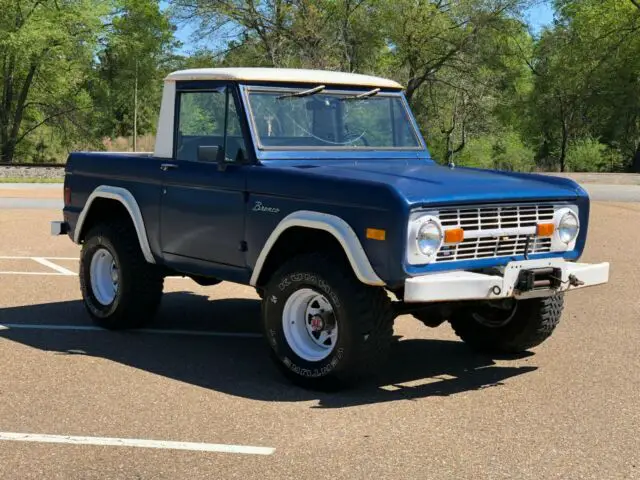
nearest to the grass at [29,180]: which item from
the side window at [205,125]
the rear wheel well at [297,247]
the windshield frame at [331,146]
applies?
the side window at [205,125]

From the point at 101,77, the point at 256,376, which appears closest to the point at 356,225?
the point at 256,376

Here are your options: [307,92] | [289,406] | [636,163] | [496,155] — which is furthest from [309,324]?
[496,155]

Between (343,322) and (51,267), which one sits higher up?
(343,322)

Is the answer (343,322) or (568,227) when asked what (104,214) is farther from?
(568,227)

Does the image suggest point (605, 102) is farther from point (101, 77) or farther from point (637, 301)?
point (637, 301)

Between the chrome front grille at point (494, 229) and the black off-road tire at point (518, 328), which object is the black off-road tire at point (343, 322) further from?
the black off-road tire at point (518, 328)

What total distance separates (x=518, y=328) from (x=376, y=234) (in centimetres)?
190

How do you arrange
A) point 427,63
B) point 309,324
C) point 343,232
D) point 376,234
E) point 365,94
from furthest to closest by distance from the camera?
point 427,63 < point 365,94 < point 309,324 < point 343,232 < point 376,234

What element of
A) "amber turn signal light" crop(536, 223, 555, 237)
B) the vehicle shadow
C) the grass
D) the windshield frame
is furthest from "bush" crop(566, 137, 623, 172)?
"amber turn signal light" crop(536, 223, 555, 237)

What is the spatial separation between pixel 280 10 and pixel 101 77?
68.1 feet

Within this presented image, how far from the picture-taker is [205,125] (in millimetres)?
7133

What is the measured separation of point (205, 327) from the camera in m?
8.22

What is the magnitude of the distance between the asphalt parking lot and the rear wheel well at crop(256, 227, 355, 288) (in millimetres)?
729

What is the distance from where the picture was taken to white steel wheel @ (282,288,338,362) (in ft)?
19.8
